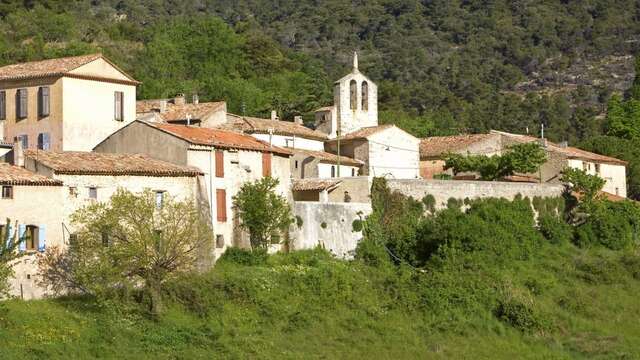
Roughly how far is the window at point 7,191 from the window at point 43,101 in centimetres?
996

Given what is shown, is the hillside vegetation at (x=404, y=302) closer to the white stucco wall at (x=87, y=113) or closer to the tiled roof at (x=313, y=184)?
the tiled roof at (x=313, y=184)

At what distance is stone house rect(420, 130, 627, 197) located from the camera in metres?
59.2

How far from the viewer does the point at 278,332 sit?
38375mm

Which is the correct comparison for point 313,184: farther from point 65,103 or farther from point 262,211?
point 65,103

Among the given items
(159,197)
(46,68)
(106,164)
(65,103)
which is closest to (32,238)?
(106,164)

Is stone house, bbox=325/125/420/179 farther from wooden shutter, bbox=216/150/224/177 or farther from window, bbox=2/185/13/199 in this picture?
window, bbox=2/185/13/199

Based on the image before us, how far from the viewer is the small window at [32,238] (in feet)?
120

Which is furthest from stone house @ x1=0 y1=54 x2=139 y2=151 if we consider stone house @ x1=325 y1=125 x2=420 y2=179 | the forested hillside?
the forested hillside

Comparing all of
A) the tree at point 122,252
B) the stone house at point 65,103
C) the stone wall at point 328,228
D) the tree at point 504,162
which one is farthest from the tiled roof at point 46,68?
the tree at point 504,162

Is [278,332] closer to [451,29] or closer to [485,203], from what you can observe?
[485,203]

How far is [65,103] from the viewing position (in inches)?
1800

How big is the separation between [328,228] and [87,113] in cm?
985

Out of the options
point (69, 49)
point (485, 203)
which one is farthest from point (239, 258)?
point (69, 49)

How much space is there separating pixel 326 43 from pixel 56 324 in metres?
108
